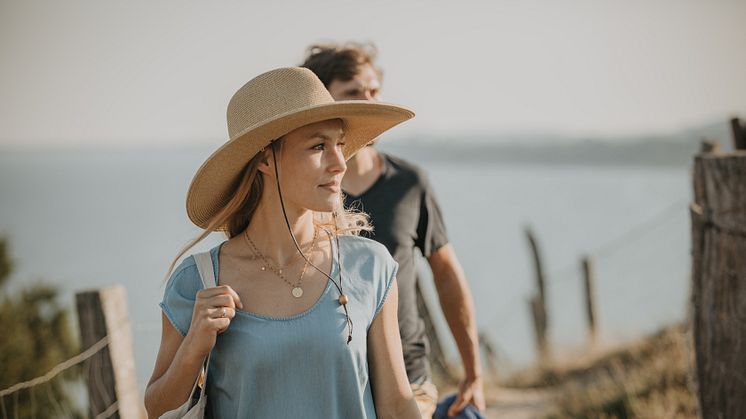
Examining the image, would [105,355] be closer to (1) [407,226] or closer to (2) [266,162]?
(1) [407,226]

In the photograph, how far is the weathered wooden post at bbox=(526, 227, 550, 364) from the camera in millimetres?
11577

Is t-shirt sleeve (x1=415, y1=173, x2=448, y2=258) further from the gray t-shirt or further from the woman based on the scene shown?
the woman

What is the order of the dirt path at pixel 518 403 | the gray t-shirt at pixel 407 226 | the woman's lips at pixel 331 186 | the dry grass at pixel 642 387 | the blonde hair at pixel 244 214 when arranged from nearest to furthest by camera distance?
1. the woman's lips at pixel 331 186
2. the blonde hair at pixel 244 214
3. the gray t-shirt at pixel 407 226
4. the dry grass at pixel 642 387
5. the dirt path at pixel 518 403

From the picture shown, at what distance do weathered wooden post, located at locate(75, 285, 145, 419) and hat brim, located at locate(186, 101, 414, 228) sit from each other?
5.24ft

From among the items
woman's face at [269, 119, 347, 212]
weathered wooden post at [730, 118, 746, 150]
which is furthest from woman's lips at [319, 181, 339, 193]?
weathered wooden post at [730, 118, 746, 150]

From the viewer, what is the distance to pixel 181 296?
2.21 metres

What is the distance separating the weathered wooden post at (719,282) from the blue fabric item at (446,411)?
1.23 meters

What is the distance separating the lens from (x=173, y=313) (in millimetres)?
2188

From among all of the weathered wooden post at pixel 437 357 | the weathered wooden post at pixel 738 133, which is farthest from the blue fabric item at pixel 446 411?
the weathered wooden post at pixel 437 357

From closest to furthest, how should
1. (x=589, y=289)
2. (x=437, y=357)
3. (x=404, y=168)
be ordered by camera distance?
(x=404, y=168)
(x=437, y=357)
(x=589, y=289)

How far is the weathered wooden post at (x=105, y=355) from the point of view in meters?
3.85

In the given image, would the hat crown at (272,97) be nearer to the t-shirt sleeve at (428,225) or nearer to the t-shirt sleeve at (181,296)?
the t-shirt sleeve at (181,296)

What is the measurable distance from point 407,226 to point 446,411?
78 centimetres

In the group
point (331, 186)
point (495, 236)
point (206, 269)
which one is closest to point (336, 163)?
point (331, 186)
